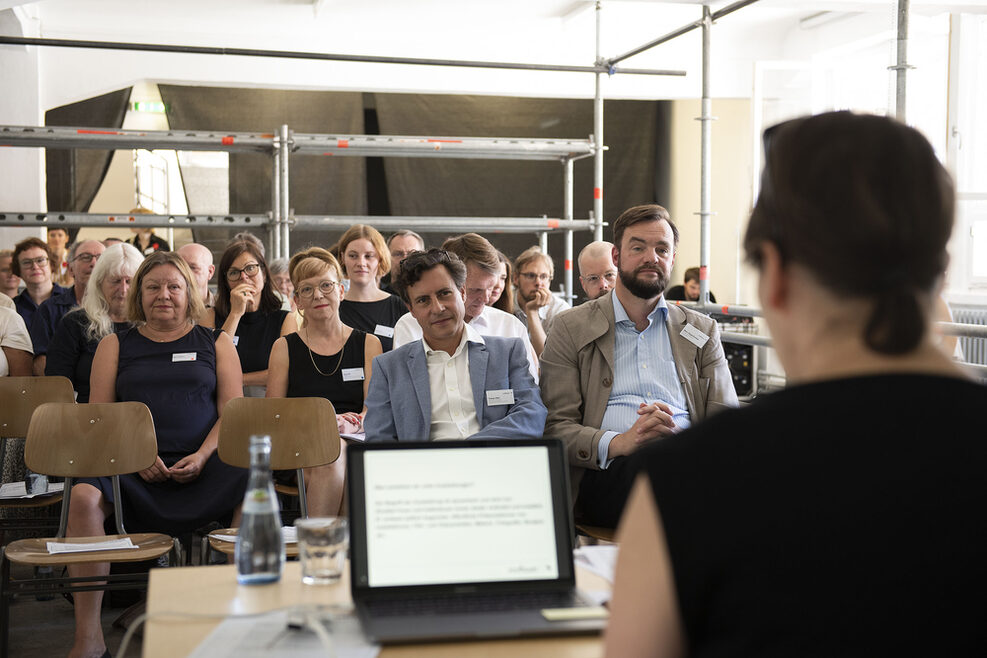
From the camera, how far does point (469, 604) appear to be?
4.36 ft

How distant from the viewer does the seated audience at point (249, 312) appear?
14.3 feet

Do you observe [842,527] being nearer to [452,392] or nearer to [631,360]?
[452,392]

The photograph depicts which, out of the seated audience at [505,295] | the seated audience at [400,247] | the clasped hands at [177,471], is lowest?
the clasped hands at [177,471]

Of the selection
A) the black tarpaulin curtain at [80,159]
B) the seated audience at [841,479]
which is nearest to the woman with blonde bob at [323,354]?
the seated audience at [841,479]

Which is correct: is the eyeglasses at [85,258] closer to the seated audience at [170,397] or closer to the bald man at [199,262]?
the bald man at [199,262]

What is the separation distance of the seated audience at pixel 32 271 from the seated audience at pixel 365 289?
203cm

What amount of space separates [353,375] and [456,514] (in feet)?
8.17

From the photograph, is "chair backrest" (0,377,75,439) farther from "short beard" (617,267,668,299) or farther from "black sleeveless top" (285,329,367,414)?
"short beard" (617,267,668,299)

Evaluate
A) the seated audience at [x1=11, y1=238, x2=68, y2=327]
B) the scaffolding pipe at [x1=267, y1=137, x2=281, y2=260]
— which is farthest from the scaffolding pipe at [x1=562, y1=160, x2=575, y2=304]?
the seated audience at [x1=11, y1=238, x2=68, y2=327]

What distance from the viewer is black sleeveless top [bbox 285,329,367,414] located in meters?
3.81

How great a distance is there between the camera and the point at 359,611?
131cm

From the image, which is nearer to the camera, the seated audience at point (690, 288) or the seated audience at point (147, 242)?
the seated audience at point (147, 242)

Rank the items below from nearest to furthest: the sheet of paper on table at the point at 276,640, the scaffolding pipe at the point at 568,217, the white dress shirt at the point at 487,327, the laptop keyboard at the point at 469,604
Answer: the sheet of paper on table at the point at 276,640, the laptop keyboard at the point at 469,604, the white dress shirt at the point at 487,327, the scaffolding pipe at the point at 568,217

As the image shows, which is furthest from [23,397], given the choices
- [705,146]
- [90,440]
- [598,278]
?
[705,146]
